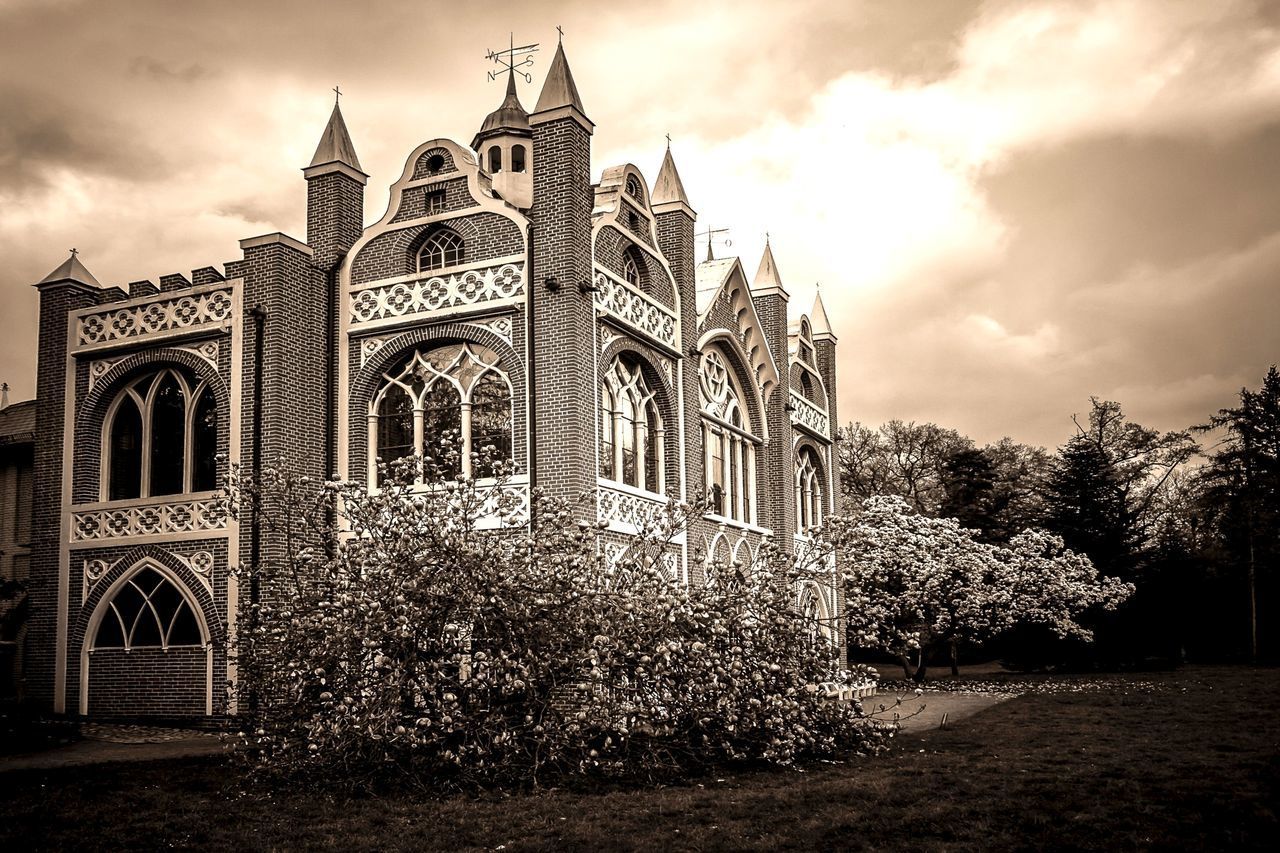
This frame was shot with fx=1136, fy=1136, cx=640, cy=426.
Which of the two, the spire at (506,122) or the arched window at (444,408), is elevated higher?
the spire at (506,122)

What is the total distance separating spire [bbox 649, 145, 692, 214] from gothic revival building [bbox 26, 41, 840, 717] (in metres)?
0.95

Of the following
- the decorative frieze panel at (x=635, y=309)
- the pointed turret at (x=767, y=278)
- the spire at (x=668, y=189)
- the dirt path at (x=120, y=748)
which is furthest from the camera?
the pointed turret at (x=767, y=278)

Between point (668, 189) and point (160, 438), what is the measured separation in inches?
395

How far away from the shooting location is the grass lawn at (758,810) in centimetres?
861

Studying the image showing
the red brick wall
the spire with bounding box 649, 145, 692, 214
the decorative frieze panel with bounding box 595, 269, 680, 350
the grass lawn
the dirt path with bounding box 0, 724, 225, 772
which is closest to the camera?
the grass lawn

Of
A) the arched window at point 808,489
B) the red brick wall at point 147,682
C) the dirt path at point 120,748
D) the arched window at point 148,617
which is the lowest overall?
the dirt path at point 120,748

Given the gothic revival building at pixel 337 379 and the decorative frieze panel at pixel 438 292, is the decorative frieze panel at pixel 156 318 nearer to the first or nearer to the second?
the gothic revival building at pixel 337 379

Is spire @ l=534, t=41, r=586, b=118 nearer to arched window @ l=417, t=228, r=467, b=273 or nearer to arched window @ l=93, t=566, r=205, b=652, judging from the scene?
arched window @ l=417, t=228, r=467, b=273

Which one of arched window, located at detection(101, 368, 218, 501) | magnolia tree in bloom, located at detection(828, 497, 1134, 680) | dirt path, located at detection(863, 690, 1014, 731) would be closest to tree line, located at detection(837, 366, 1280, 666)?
magnolia tree in bloom, located at detection(828, 497, 1134, 680)

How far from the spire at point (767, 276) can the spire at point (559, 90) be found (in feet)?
30.1

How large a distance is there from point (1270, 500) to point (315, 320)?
3966cm

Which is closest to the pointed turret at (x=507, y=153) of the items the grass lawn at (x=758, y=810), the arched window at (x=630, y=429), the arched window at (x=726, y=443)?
the arched window at (x=630, y=429)

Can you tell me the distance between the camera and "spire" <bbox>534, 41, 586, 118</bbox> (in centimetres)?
1773

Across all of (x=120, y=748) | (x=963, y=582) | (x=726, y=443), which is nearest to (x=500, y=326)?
(x=726, y=443)
